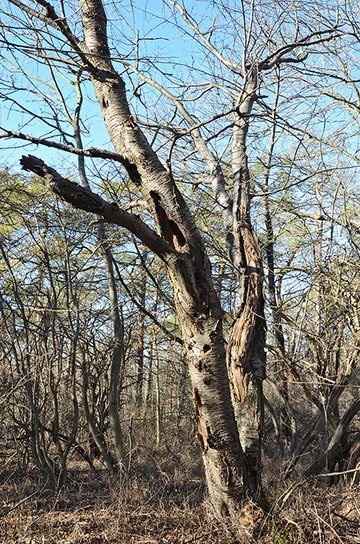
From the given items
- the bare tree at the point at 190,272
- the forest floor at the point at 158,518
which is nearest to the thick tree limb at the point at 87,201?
the bare tree at the point at 190,272

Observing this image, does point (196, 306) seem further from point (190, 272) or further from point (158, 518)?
point (158, 518)

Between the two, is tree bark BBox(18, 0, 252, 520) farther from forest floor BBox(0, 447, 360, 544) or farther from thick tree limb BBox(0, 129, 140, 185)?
forest floor BBox(0, 447, 360, 544)

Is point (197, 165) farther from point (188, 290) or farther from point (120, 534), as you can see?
point (120, 534)

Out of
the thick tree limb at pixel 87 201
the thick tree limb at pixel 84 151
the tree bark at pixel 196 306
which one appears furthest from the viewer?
the tree bark at pixel 196 306

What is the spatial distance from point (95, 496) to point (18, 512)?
4.22ft

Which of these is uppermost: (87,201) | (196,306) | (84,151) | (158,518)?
(84,151)

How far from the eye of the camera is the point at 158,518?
4.80 m

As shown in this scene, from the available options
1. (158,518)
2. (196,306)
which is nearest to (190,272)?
(196,306)

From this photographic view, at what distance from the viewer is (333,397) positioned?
6941 mm

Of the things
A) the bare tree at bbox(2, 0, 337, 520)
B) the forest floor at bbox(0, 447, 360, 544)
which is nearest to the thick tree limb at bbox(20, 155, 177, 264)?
the bare tree at bbox(2, 0, 337, 520)

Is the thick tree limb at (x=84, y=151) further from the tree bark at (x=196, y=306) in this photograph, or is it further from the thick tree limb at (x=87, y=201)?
the thick tree limb at (x=87, y=201)

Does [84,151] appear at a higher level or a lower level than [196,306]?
higher

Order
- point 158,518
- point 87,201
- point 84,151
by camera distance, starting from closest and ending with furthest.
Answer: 1. point 87,201
2. point 84,151
3. point 158,518

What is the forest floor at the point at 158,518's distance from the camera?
384 centimetres
